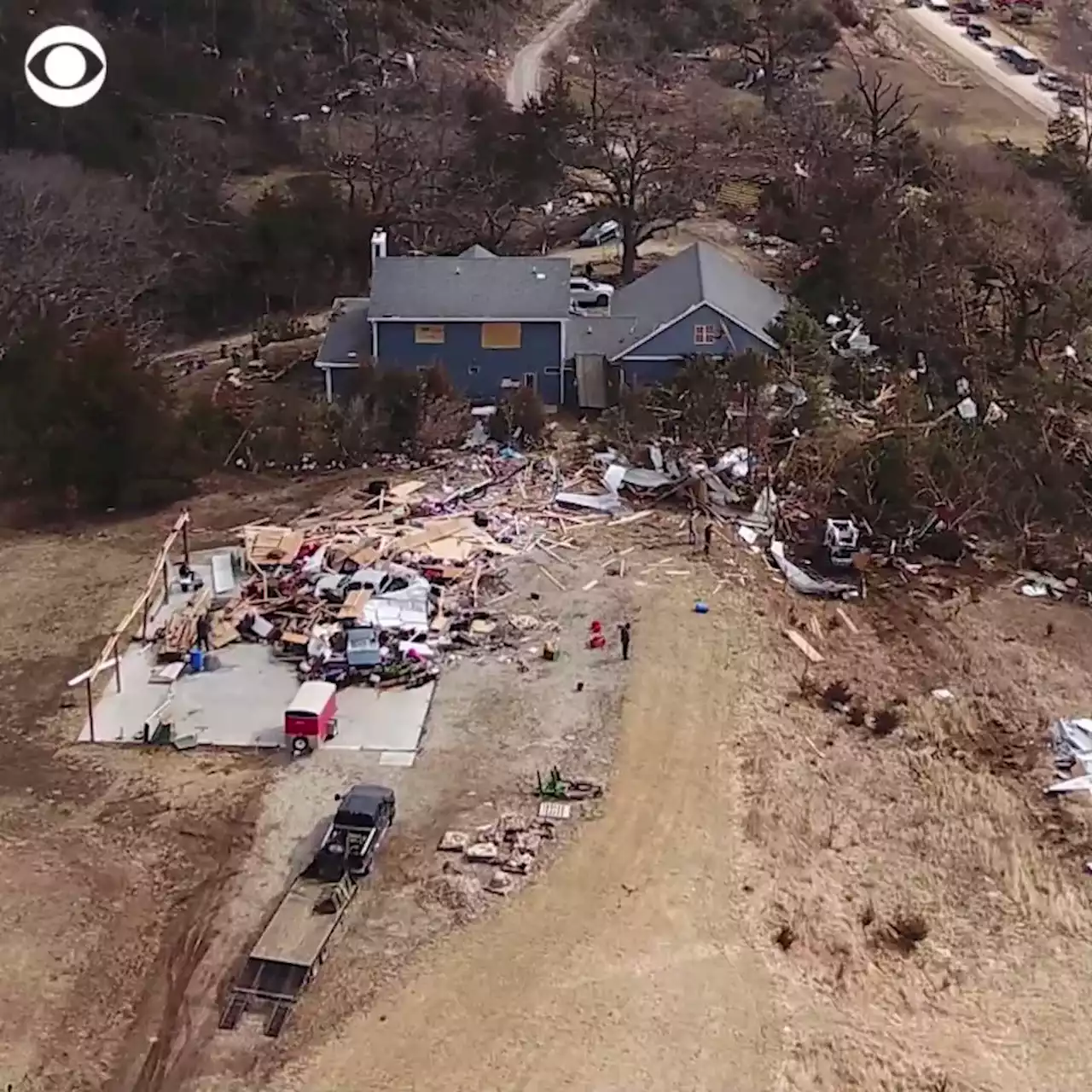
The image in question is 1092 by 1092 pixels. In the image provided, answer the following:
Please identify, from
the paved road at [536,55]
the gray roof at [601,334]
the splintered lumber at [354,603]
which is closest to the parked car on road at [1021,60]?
the paved road at [536,55]

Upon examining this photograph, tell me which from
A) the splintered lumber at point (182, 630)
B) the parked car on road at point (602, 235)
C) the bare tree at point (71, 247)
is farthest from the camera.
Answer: the parked car on road at point (602, 235)

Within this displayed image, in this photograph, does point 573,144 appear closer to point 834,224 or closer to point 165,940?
point 834,224

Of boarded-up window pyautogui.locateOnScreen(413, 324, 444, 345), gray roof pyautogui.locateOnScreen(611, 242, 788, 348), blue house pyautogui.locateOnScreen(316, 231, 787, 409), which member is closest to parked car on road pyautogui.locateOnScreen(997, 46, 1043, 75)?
gray roof pyautogui.locateOnScreen(611, 242, 788, 348)

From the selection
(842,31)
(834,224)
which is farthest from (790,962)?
(842,31)

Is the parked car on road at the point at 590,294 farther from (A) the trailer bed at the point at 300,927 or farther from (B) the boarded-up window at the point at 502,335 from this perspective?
(A) the trailer bed at the point at 300,927

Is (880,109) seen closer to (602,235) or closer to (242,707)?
(602,235)

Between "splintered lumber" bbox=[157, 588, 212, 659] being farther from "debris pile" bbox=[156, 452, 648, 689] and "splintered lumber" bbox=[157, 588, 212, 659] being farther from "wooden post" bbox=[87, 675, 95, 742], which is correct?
"wooden post" bbox=[87, 675, 95, 742]
